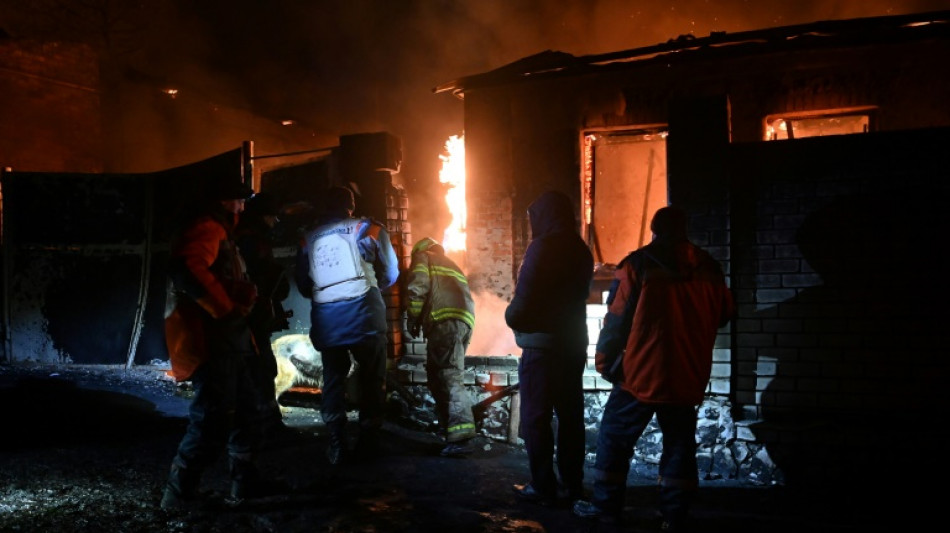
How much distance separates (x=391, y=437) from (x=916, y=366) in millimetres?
4097

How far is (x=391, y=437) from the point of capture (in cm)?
549

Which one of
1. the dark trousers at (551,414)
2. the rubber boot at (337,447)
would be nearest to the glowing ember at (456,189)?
the rubber boot at (337,447)

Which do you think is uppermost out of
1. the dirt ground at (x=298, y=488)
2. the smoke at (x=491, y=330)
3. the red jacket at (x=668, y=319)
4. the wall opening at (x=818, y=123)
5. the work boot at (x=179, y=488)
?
the wall opening at (x=818, y=123)

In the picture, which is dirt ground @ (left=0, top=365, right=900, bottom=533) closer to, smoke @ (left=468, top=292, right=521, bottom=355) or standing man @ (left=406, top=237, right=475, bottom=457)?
standing man @ (left=406, top=237, right=475, bottom=457)

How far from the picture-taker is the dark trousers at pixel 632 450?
138 inches

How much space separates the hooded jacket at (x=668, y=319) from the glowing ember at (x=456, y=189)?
771cm

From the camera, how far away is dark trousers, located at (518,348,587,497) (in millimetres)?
3932

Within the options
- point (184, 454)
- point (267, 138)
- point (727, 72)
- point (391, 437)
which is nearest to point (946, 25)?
point (727, 72)

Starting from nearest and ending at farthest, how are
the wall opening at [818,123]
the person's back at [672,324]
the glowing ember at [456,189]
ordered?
the person's back at [672,324] < the wall opening at [818,123] < the glowing ember at [456,189]

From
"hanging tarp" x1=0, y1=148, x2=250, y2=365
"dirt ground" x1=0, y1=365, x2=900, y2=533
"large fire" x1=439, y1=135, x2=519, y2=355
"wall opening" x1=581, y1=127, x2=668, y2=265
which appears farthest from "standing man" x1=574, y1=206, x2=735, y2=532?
"wall opening" x1=581, y1=127, x2=668, y2=265

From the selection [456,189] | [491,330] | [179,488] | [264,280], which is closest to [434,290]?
[264,280]

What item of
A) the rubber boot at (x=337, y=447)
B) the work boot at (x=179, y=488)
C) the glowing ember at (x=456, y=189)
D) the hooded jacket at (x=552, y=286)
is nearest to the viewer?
the work boot at (x=179, y=488)

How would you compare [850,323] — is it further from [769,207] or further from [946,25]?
[946,25]

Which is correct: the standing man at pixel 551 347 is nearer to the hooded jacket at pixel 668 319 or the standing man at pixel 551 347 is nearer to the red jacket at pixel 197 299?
the hooded jacket at pixel 668 319
